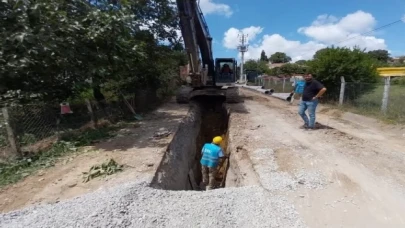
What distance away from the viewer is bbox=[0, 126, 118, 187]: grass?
5.88 m

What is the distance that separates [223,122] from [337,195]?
1027 cm

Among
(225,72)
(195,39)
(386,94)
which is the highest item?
(195,39)

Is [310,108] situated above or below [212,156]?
above

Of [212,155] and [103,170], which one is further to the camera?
[212,155]

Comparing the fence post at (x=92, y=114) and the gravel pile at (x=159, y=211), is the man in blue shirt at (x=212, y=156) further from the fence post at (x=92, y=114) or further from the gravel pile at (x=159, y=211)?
the fence post at (x=92, y=114)

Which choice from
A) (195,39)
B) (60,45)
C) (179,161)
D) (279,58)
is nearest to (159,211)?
(179,161)

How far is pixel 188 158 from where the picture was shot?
31.3 ft

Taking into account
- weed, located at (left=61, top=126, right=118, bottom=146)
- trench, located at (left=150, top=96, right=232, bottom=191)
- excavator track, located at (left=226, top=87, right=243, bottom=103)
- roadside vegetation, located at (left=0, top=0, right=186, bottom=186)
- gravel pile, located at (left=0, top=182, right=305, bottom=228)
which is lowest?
trench, located at (left=150, top=96, right=232, bottom=191)

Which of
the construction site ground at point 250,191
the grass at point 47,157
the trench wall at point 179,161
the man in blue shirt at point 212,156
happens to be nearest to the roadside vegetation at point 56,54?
the grass at point 47,157

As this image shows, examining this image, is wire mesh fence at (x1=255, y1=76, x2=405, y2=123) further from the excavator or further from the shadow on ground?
the shadow on ground

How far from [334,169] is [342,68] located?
37.2 feet

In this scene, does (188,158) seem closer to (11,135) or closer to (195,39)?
(195,39)

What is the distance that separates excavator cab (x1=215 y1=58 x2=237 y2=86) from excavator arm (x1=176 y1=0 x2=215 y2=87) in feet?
1.00

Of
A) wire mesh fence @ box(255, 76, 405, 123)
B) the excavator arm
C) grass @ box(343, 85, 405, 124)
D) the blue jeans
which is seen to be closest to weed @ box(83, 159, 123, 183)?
the blue jeans
